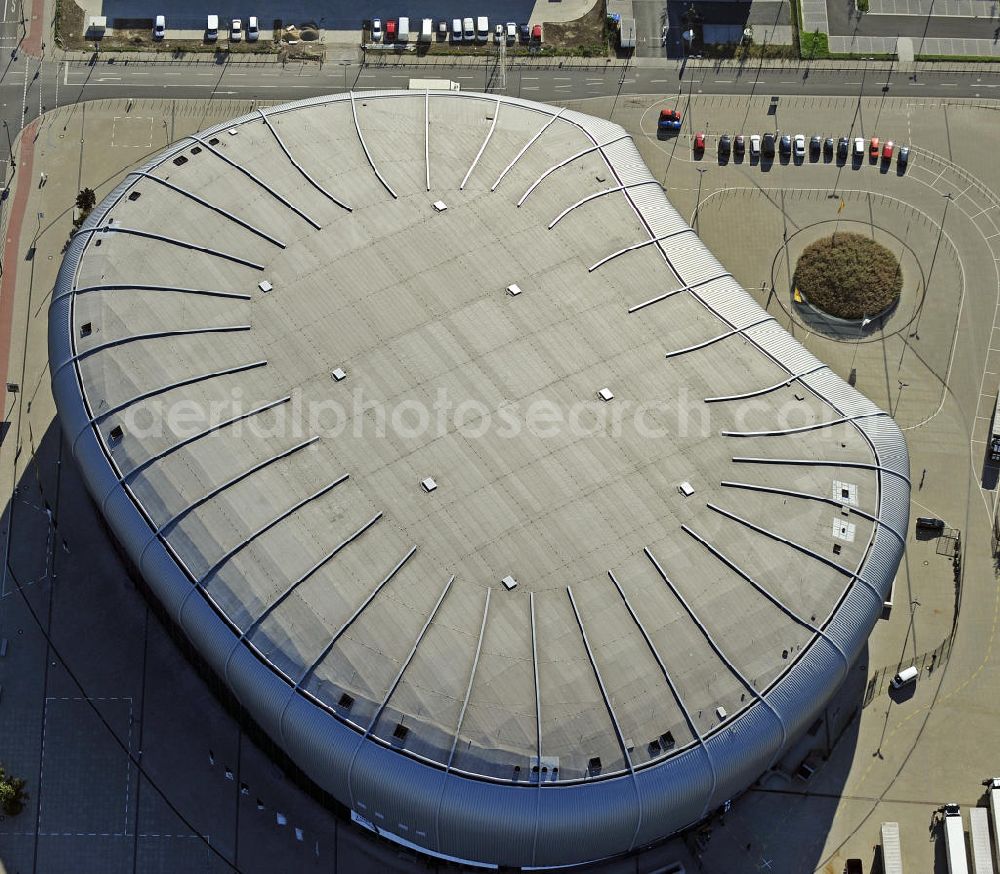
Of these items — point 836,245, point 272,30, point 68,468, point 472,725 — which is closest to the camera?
point 472,725

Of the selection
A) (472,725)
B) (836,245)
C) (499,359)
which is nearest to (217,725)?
(472,725)

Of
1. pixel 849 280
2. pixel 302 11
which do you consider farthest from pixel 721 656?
pixel 302 11

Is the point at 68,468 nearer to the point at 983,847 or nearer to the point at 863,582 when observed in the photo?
the point at 863,582

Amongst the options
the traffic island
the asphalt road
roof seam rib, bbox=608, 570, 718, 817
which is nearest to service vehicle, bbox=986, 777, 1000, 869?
roof seam rib, bbox=608, 570, 718, 817

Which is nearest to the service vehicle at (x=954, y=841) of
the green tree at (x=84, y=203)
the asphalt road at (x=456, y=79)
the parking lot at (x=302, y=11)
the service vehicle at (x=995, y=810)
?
the service vehicle at (x=995, y=810)

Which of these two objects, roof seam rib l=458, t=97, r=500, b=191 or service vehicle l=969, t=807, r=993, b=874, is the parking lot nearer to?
roof seam rib l=458, t=97, r=500, b=191
